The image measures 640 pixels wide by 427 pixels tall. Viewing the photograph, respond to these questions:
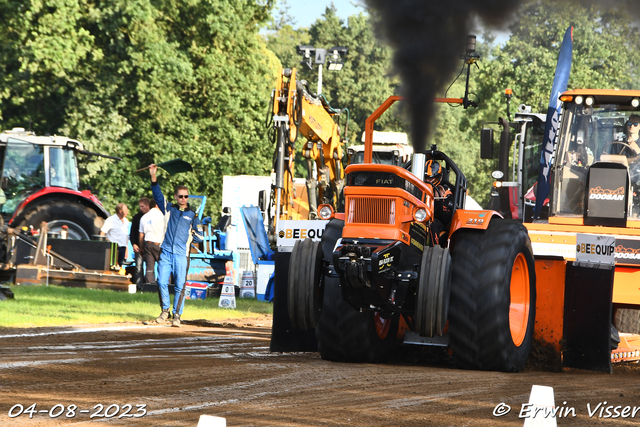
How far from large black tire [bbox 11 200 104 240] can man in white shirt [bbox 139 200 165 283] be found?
2199 mm

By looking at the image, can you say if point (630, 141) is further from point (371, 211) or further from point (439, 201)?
point (371, 211)

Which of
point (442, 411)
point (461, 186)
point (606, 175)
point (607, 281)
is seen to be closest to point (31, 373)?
point (442, 411)

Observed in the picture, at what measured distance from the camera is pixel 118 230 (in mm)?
18906

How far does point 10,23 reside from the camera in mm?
25031

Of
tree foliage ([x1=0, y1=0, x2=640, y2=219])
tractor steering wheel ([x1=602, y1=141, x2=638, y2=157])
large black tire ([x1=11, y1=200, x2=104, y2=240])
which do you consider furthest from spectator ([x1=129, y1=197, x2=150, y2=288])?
tractor steering wheel ([x1=602, y1=141, x2=638, y2=157])

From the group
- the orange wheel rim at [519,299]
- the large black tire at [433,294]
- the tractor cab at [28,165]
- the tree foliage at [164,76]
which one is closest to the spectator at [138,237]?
the tractor cab at [28,165]

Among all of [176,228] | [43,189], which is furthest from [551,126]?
[43,189]

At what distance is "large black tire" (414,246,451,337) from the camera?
7.21 m

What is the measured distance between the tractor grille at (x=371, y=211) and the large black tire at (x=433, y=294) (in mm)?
547

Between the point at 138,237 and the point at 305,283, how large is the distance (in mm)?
10864

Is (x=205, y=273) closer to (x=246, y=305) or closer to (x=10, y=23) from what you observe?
(x=246, y=305)

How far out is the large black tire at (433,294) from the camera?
23.7ft

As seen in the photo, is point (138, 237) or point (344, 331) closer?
point (344, 331)

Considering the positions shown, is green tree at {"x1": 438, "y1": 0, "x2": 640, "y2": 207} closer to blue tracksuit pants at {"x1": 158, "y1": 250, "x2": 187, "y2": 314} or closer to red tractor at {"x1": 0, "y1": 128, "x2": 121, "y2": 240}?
red tractor at {"x1": 0, "y1": 128, "x2": 121, "y2": 240}
